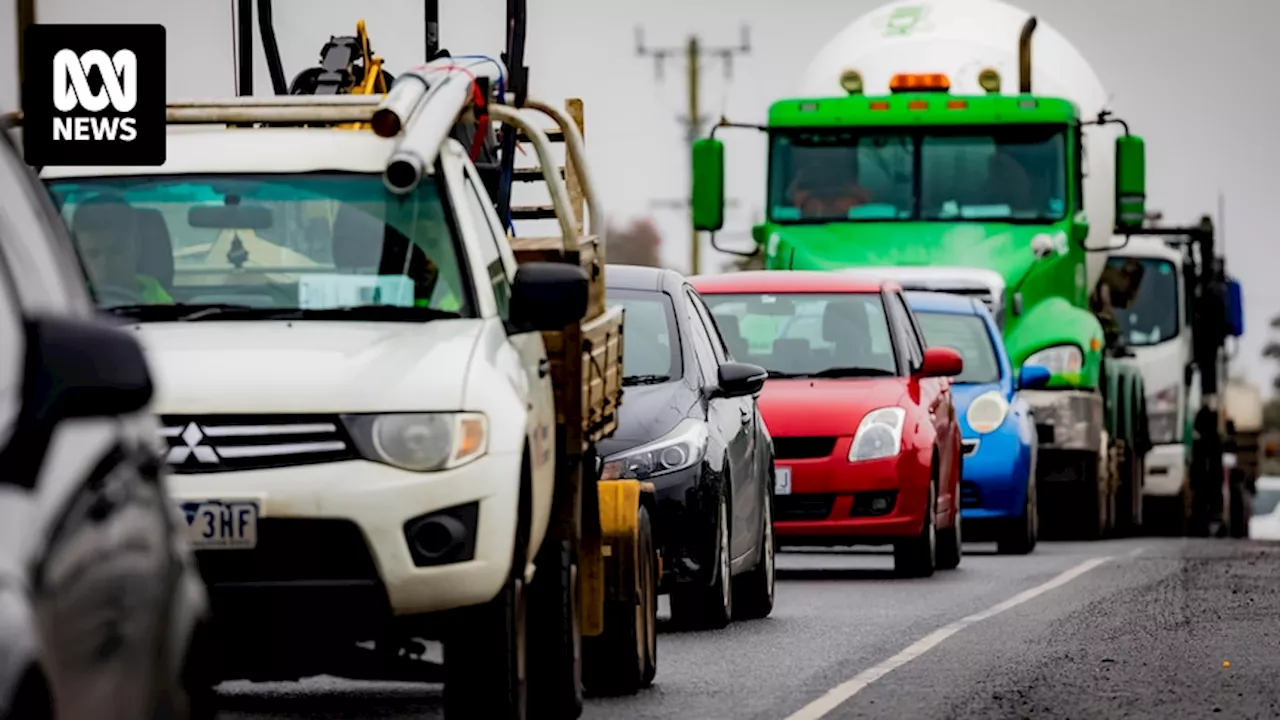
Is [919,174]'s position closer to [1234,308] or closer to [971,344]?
[971,344]

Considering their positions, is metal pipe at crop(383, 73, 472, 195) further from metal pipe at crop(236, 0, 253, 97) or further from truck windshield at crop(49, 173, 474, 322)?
metal pipe at crop(236, 0, 253, 97)

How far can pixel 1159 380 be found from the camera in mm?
33219

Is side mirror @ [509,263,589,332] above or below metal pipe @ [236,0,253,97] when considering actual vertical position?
below

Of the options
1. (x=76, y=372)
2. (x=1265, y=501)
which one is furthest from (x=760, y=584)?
(x=1265, y=501)

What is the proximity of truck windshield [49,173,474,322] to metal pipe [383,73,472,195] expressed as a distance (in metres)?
0.13

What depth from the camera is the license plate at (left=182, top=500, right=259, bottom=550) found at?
8250mm

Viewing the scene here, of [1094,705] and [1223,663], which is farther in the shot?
[1223,663]

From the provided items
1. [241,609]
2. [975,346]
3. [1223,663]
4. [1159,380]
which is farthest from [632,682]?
[1159,380]

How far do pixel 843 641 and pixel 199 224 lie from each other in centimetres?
509

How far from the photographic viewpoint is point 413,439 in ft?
27.6

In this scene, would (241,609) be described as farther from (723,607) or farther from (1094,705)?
(723,607)

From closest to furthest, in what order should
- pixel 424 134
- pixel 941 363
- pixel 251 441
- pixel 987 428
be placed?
pixel 251 441 → pixel 424 134 → pixel 941 363 → pixel 987 428

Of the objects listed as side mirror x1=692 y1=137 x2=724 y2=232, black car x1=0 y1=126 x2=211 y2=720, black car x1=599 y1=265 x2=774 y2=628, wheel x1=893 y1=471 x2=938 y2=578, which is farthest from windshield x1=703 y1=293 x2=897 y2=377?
black car x1=0 y1=126 x2=211 y2=720

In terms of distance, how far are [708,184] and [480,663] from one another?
702 inches
